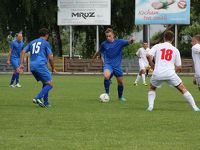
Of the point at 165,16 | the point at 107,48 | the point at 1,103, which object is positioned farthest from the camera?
the point at 165,16

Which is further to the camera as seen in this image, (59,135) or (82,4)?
(82,4)

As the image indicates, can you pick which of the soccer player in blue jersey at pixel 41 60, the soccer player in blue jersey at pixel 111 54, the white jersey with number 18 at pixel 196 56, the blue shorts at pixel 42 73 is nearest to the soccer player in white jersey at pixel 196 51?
the white jersey with number 18 at pixel 196 56

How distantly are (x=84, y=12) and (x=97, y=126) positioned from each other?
38.1 m

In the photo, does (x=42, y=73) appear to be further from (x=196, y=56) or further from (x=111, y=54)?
(x=196, y=56)

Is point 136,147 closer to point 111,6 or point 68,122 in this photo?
point 68,122

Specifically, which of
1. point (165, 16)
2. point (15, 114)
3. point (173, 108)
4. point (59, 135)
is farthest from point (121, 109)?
point (165, 16)

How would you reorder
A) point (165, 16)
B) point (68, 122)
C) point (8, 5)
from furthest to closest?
point (8, 5), point (165, 16), point (68, 122)

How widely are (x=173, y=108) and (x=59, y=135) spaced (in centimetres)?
630

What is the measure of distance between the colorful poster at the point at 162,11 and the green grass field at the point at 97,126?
1198 inches

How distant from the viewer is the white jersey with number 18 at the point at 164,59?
49.3ft

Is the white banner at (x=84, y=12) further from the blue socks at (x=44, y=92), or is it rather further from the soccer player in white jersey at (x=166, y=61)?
the soccer player in white jersey at (x=166, y=61)

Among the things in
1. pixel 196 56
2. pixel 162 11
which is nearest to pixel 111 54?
pixel 196 56

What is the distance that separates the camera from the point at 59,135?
422 inches

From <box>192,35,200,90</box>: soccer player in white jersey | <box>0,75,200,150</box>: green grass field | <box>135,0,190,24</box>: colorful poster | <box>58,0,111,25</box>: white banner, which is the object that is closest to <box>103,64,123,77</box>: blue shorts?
<box>0,75,200,150</box>: green grass field
